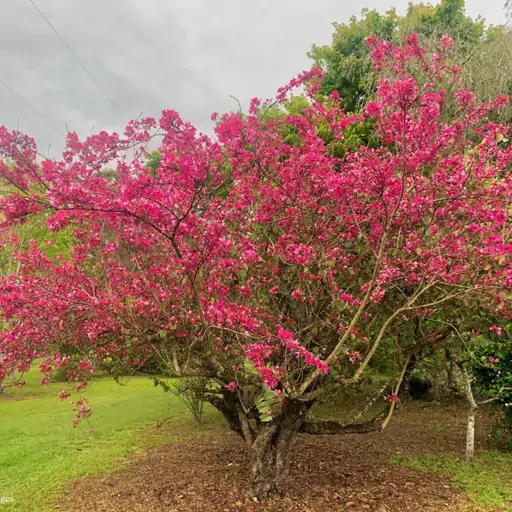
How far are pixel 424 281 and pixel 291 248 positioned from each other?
1345 millimetres

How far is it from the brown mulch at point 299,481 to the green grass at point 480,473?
190 mm

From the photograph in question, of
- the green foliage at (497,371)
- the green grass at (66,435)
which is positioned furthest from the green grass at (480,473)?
the green grass at (66,435)

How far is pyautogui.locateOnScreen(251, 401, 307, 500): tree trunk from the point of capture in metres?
4.77

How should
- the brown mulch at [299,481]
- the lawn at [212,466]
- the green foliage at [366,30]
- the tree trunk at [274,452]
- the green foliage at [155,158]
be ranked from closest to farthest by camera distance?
the brown mulch at [299,481]
the tree trunk at [274,452]
the lawn at [212,466]
the green foliage at [155,158]
the green foliage at [366,30]

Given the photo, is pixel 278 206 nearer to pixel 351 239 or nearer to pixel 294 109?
pixel 351 239

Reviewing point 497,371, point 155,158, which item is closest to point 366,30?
point 155,158

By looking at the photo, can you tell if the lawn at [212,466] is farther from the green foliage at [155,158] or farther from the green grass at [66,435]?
the green foliage at [155,158]

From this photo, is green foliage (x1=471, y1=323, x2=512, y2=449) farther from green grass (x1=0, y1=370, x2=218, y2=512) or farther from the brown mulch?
green grass (x1=0, y1=370, x2=218, y2=512)

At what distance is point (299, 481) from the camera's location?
5320 millimetres

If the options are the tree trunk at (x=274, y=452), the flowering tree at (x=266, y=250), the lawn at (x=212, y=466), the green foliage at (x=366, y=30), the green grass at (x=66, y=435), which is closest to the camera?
the flowering tree at (x=266, y=250)

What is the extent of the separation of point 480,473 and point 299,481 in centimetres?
227

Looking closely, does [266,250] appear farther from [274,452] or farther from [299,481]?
[299,481]

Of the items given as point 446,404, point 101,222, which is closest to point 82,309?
point 101,222

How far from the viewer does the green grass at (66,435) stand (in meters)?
5.70
